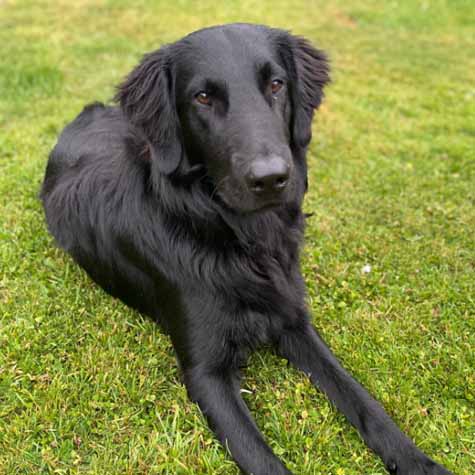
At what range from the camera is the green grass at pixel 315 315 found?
2289mm

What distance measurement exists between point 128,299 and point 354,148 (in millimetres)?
2882

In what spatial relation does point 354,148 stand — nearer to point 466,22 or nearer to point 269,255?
point 269,255

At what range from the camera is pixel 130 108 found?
255 cm

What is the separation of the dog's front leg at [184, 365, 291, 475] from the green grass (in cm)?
8

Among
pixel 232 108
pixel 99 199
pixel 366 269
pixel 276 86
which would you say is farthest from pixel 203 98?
pixel 366 269

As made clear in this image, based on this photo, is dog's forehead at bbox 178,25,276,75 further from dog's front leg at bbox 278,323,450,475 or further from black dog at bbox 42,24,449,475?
dog's front leg at bbox 278,323,450,475

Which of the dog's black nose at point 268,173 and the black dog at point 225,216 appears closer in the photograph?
the dog's black nose at point 268,173

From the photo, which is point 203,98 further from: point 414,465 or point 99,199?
point 414,465

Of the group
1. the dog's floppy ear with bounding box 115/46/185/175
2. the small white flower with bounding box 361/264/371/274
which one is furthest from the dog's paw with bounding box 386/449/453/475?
the dog's floppy ear with bounding box 115/46/185/175

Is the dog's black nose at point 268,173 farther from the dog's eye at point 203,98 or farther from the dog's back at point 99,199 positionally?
the dog's back at point 99,199

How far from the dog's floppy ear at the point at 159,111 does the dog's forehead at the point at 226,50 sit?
0.11 m

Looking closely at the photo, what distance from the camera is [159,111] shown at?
2.45 m

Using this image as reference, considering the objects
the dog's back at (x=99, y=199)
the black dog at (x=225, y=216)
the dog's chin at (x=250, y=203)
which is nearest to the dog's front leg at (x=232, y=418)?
the black dog at (x=225, y=216)

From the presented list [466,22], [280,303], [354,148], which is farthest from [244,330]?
[466,22]
